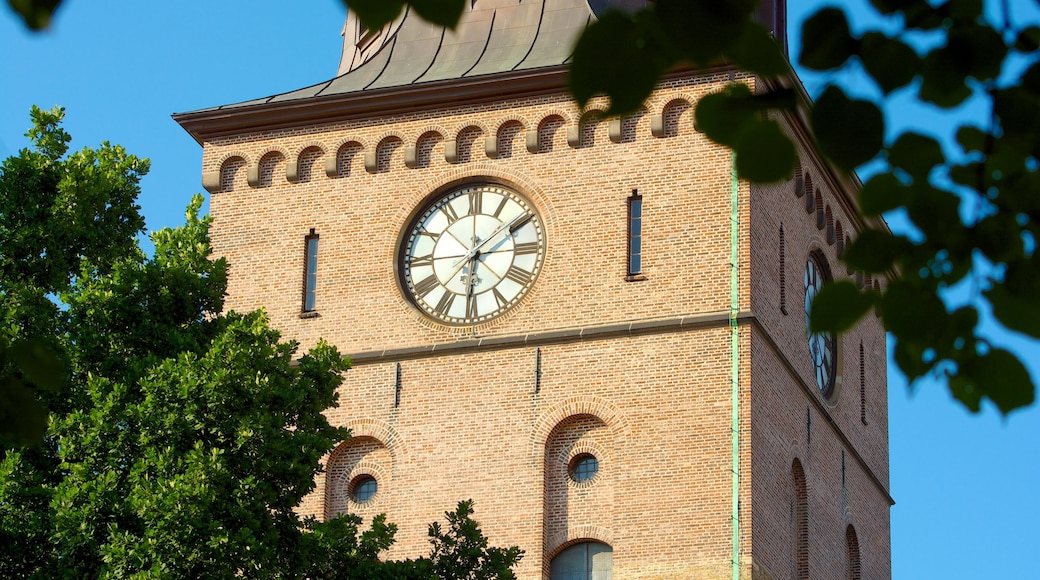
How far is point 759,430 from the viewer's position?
24.8m

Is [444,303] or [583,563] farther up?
[444,303]

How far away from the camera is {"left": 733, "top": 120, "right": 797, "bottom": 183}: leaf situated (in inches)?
158

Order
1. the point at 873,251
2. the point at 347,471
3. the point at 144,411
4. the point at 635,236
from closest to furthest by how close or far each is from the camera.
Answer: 1. the point at 873,251
2. the point at 144,411
3. the point at 635,236
4. the point at 347,471

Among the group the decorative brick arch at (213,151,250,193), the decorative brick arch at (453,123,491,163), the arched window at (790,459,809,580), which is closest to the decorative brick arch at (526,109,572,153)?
the decorative brick arch at (453,123,491,163)

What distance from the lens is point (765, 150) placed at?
4035 millimetres

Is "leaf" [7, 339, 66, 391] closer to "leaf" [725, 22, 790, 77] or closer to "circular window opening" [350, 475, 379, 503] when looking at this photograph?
"leaf" [725, 22, 790, 77]

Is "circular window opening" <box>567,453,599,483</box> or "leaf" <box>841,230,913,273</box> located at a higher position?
"circular window opening" <box>567,453,599,483</box>

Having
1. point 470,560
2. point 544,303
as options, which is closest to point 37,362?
point 470,560

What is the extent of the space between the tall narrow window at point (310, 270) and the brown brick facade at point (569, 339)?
0.10 m

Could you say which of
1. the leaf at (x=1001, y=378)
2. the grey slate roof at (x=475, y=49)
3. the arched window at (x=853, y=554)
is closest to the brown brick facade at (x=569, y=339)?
the arched window at (x=853, y=554)

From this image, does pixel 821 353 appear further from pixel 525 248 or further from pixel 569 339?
pixel 525 248

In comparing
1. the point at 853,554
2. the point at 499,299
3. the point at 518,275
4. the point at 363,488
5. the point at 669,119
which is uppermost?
the point at 669,119

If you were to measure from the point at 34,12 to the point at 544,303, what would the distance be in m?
21.7

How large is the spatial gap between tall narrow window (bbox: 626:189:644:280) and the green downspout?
112 centimetres
